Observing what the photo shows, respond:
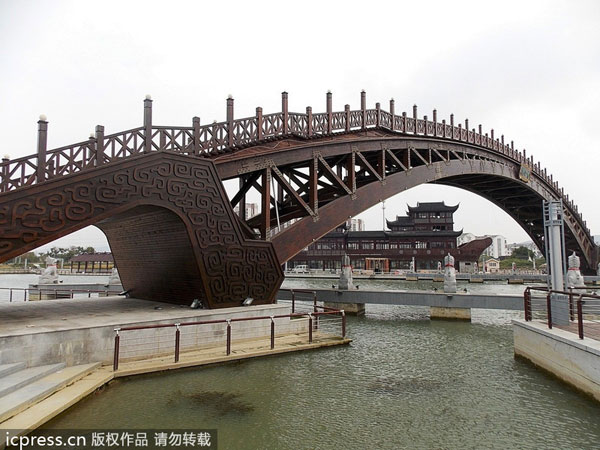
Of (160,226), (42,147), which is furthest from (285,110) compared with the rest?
(42,147)

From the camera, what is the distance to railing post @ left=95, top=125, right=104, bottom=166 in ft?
35.2

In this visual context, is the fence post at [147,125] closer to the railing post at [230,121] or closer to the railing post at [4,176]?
the railing post at [230,121]

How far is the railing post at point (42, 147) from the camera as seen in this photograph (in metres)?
9.83

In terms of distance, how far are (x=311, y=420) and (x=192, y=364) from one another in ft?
13.4

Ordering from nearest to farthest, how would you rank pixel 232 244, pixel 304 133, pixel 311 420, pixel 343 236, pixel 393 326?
pixel 311 420
pixel 232 244
pixel 304 133
pixel 393 326
pixel 343 236

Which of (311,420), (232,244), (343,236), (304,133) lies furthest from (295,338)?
(343,236)

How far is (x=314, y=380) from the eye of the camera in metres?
9.16

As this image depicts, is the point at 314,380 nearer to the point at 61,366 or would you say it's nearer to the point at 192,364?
the point at 192,364

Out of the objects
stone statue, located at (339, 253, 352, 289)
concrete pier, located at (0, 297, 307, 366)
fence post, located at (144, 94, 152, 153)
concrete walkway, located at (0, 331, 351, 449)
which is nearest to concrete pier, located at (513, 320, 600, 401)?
concrete walkway, located at (0, 331, 351, 449)

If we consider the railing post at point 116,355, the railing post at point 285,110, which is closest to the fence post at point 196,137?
the railing post at point 285,110

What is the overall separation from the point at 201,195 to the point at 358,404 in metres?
7.84

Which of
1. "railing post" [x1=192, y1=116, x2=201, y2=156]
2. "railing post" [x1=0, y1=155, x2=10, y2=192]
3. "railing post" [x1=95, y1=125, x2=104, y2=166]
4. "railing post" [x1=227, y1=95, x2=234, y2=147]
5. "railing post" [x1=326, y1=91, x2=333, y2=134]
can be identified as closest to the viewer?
"railing post" [x1=0, y1=155, x2=10, y2=192]

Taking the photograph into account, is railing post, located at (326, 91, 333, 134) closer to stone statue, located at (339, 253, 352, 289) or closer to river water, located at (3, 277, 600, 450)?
stone statue, located at (339, 253, 352, 289)

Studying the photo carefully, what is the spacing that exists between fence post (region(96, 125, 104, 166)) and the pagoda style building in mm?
51914
